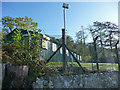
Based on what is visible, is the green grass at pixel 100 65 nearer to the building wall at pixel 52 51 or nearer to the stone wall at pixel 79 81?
the building wall at pixel 52 51

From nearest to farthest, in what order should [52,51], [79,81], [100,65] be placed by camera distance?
[79,81] → [52,51] → [100,65]

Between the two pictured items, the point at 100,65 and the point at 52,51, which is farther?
the point at 100,65

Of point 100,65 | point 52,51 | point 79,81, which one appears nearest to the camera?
point 79,81

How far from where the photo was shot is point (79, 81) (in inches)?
149

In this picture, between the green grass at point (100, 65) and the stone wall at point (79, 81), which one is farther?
the green grass at point (100, 65)

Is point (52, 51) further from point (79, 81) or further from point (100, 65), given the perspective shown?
point (100, 65)

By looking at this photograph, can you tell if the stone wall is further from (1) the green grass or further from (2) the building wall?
(2) the building wall

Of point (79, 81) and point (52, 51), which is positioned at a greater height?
point (52, 51)

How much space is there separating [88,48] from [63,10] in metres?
3.56

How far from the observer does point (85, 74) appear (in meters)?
4.03

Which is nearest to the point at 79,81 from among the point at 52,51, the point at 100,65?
the point at 52,51

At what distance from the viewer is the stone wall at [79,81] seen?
11.3 ft

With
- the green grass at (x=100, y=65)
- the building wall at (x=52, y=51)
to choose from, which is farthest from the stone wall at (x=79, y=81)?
the building wall at (x=52, y=51)

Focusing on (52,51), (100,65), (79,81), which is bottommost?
(79,81)
